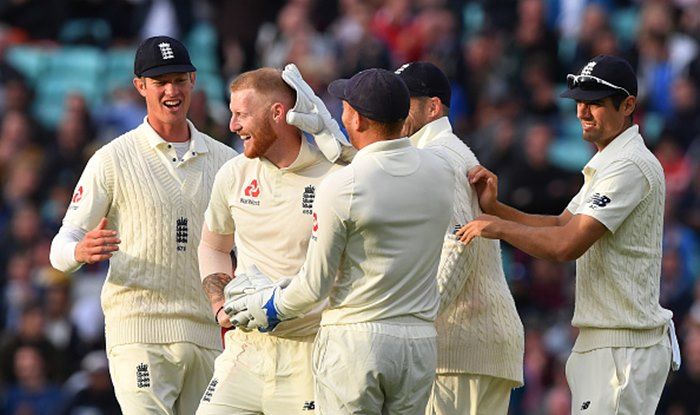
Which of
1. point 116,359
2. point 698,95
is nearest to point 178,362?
point 116,359

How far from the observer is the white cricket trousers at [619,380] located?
8.26 meters

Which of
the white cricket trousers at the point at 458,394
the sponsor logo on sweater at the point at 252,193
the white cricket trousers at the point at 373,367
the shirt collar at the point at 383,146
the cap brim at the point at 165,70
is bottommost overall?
the white cricket trousers at the point at 458,394

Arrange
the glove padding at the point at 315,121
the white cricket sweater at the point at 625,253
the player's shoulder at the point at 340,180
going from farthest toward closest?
the white cricket sweater at the point at 625,253 < the glove padding at the point at 315,121 < the player's shoulder at the point at 340,180

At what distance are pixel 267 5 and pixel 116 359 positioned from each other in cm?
908

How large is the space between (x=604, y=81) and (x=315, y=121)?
138 cm

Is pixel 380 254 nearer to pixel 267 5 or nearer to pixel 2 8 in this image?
pixel 267 5

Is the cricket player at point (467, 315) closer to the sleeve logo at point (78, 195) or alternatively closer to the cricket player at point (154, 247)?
the cricket player at point (154, 247)

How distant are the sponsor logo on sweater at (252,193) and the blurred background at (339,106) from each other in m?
5.89

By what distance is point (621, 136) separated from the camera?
8.38 metres

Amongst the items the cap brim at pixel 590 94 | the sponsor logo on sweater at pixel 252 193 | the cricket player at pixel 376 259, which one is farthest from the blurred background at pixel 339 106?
the cricket player at pixel 376 259

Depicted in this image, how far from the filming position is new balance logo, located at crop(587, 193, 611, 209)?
8.16 m

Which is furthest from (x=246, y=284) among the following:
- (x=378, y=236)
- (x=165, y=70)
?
(x=165, y=70)

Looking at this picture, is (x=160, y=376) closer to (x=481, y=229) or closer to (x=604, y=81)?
(x=481, y=229)

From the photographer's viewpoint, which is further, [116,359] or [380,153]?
[116,359]
